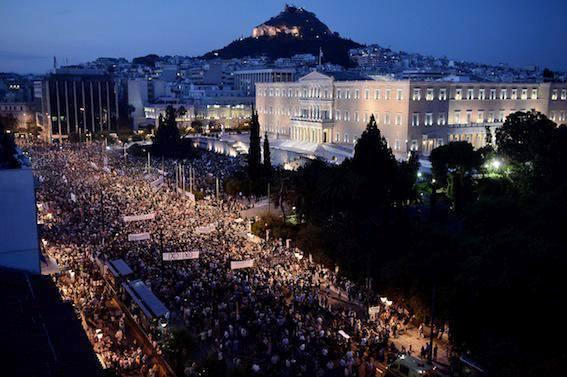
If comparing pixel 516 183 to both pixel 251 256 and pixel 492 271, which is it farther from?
pixel 492 271

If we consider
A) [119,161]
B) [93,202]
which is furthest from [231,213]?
[119,161]

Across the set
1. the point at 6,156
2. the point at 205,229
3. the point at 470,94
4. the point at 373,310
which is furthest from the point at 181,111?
the point at 373,310

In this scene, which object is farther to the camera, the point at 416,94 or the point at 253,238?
the point at 416,94

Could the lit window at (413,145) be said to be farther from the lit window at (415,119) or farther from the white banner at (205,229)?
the white banner at (205,229)

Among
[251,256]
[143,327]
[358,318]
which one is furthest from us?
[251,256]

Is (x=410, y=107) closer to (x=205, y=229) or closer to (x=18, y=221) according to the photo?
(x=205, y=229)

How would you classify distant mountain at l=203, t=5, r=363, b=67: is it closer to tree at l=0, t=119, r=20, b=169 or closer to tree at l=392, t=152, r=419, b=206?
tree at l=392, t=152, r=419, b=206
